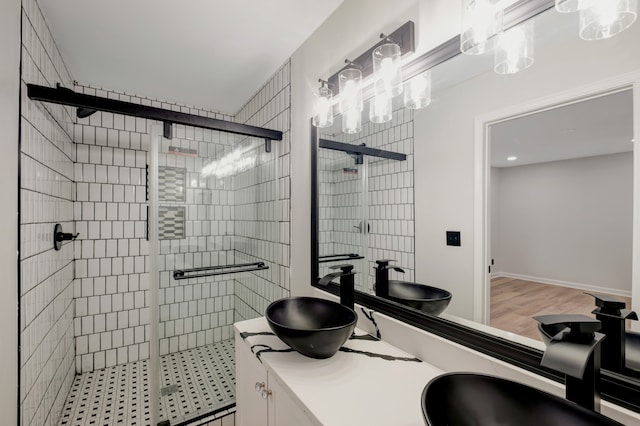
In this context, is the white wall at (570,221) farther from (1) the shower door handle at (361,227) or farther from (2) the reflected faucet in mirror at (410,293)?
(1) the shower door handle at (361,227)

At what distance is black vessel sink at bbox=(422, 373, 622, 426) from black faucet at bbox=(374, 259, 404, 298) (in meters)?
0.58

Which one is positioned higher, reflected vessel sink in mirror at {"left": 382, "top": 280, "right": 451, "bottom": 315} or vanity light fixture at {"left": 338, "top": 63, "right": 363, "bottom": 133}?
vanity light fixture at {"left": 338, "top": 63, "right": 363, "bottom": 133}

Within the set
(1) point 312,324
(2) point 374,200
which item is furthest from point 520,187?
(1) point 312,324

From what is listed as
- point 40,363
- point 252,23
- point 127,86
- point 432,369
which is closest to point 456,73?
point 432,369

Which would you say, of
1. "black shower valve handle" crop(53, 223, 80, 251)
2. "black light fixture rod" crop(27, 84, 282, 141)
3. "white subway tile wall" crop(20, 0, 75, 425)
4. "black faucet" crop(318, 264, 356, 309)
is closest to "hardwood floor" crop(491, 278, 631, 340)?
"black faucet" crop(318, 264, 356, 309)

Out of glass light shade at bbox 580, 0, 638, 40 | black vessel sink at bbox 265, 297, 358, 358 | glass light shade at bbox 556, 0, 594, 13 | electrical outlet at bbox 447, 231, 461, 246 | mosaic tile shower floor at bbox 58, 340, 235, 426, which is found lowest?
mosaic tile shower floor at bbox 58, 340, 235, 426

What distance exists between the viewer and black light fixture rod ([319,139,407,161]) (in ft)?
4.30

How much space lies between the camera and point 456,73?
1059 millimetres

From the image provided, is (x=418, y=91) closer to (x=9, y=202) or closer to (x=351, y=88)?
(x=351, y=88)

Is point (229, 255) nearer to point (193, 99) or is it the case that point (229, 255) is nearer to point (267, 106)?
point (267, 106)

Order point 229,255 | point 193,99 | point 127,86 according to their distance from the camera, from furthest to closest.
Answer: point 193,99
point 127,86
point 229,255

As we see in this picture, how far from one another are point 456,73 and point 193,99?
2458 millimetres

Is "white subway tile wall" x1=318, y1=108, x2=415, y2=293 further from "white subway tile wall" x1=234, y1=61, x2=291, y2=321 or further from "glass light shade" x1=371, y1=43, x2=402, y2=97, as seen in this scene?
"white subway tile wall" x1=234, y1=61, x2=291, y2=321

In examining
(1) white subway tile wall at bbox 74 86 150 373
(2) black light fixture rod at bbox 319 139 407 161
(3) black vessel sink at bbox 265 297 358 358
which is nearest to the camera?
(3) black vessel sink at bbox 265 297 358 358
